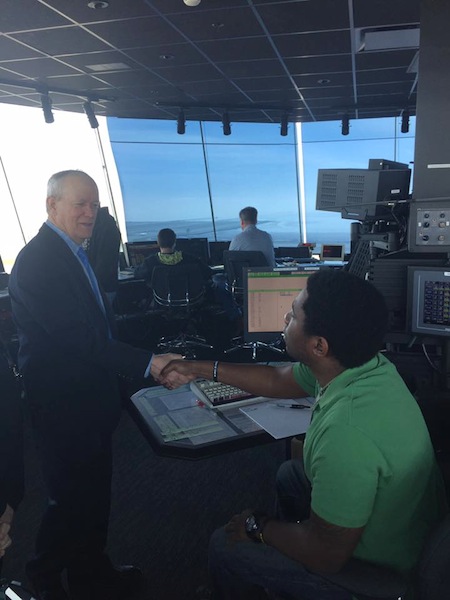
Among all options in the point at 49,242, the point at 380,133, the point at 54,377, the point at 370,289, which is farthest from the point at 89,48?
the point at 380,133

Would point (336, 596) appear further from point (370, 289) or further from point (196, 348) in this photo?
point (196, 348)

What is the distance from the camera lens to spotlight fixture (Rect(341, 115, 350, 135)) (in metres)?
8.66

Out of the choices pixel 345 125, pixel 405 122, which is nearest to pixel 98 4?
pixel 345 125

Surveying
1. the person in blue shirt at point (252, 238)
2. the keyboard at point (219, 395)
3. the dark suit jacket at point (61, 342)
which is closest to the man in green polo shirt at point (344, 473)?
the keyboard at point (219, 395)

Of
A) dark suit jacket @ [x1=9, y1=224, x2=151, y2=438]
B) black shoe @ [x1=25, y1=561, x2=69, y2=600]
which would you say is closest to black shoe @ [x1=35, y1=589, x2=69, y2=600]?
black shoe @ [x1=25, y1=561, x2=69, y2=600]

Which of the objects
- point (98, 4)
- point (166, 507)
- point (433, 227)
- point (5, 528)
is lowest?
point (166, 507)

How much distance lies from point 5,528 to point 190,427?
63 centimetres

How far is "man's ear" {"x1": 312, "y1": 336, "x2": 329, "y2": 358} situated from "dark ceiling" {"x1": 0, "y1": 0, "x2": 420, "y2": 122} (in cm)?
365

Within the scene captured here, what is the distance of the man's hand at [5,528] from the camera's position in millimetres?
1392

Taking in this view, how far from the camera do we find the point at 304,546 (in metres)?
1.13

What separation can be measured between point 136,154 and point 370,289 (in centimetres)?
904

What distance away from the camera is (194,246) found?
7.11 m

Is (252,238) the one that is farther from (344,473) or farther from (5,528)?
(344,473)

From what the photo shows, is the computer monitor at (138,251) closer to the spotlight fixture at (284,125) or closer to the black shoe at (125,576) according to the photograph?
the spotlight fixture at (284,125)
